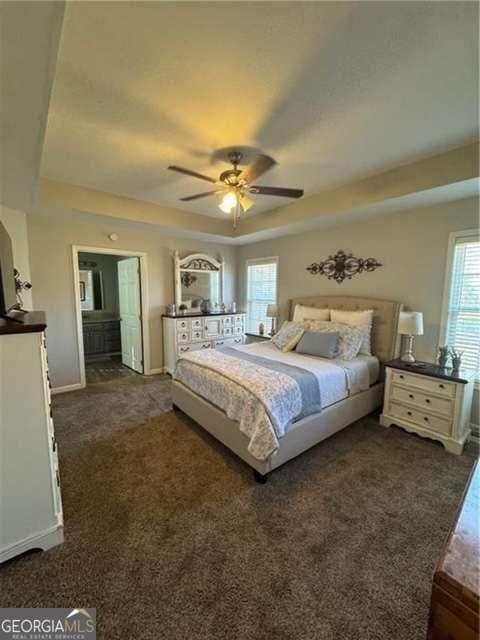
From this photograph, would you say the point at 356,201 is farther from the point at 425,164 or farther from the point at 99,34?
the point at 99,34

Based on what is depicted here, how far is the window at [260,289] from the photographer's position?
196 inches

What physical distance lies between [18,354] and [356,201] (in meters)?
3.39

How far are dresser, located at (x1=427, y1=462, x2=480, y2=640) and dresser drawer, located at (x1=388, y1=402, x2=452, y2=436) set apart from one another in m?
2.14

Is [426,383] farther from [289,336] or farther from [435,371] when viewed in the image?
[289,336]

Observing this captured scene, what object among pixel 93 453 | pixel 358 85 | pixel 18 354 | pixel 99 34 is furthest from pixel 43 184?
pixel 358 85

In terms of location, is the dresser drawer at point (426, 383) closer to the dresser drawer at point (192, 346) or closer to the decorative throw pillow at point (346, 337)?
the decorative throw pillow at point (346, 337)

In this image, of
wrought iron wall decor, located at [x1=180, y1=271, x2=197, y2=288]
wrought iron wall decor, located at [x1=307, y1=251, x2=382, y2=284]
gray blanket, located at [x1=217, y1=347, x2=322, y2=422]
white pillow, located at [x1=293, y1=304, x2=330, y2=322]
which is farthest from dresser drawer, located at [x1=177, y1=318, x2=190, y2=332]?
wrought iron wall decor, located at [x1=307, y1=251, x2=382, y2=284]

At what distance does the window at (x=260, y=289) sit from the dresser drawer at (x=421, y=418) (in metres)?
2.68

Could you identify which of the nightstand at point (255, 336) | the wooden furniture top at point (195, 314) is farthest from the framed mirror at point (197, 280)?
the nightstand at point (255, 336)

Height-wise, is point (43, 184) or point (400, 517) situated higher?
point (43, 184)

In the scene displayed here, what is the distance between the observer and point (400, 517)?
69.0 inches

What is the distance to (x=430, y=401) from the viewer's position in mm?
2598

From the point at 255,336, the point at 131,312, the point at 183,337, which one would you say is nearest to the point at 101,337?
the point at 131,312

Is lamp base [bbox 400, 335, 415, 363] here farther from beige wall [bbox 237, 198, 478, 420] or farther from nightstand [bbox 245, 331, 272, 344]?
nightstand [bbox 245, 331, 272, 344]
